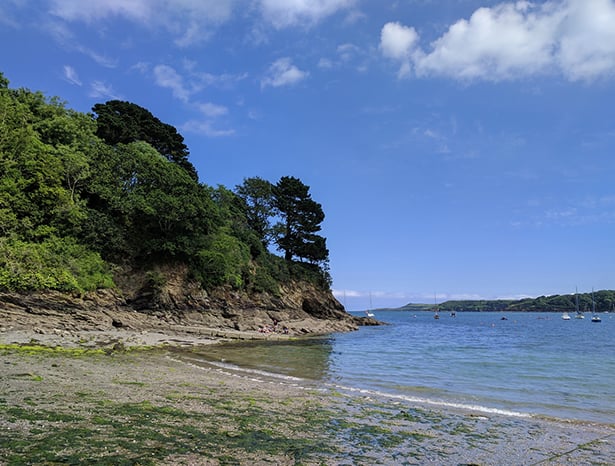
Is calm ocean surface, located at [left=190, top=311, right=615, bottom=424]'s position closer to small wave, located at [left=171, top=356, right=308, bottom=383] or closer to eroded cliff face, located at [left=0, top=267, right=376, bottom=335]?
small wave, located at [left=171, top=356, right=308, bottom=383]

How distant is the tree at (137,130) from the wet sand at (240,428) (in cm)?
3731

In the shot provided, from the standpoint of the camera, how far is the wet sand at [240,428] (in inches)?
201

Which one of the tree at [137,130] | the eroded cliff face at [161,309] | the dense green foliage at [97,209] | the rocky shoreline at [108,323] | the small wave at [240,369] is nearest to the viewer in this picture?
the small wave at [240,369]

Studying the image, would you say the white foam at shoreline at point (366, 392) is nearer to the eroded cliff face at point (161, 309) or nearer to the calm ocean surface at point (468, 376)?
the calm ocean surface at point (468, 376)

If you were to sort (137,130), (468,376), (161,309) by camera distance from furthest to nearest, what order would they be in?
(137,130) → (161,309) → (468,376)

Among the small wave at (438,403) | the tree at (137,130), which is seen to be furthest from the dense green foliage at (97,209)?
the small wave at (438,403)

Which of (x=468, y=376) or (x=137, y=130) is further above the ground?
(x=137, y=130)

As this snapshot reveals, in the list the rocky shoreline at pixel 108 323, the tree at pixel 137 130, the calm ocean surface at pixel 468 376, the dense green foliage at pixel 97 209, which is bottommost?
the calm ocean surface at pixel 468 376

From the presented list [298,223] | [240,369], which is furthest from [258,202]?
[240,369]

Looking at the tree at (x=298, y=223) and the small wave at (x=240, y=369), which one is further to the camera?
the tree at (x=298, y=223)

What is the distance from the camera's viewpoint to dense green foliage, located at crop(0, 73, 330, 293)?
Result: 24203mm

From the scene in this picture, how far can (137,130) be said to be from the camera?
4622 cm

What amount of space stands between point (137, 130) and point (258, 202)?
18.7 m

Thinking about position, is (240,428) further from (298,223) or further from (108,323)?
(298,223)
